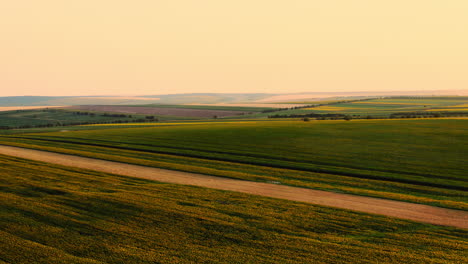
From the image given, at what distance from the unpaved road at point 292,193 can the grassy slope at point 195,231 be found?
4.85 feet

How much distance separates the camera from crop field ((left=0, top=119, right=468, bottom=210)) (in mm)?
29094

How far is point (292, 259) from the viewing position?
1527 cm

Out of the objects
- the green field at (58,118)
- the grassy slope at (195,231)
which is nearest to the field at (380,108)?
the green field at (58,118)

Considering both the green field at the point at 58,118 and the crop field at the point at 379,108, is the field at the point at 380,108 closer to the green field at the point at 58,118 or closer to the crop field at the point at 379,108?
the crop field at the point at 379,108

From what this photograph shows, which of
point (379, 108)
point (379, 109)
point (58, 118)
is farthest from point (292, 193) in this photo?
point (379, 108)

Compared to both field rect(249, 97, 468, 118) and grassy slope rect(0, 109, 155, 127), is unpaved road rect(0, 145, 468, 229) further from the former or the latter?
grassy slope rect(0, 109, 155, 127)

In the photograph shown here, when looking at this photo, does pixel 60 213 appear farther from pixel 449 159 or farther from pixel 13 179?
pixel 449 159

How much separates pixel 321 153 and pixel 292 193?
52.5ft

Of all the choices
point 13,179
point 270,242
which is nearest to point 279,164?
point 270,242

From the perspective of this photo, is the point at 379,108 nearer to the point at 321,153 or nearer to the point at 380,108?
the point at 380,108

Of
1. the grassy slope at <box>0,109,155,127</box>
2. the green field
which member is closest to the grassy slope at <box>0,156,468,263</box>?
the green field

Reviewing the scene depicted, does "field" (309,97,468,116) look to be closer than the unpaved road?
No

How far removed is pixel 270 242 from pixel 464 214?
12570mm

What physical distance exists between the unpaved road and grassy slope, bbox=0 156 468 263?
1.48 m
